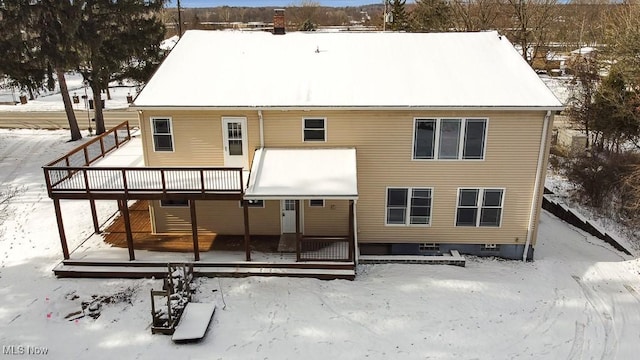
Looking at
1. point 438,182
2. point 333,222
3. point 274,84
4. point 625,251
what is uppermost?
point 274,84

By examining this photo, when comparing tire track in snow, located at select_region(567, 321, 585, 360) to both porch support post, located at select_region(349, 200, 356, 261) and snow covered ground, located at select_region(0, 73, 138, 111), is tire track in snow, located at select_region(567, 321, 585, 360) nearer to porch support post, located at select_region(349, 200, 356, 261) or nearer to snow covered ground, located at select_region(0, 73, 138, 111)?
porch support post, located at select_region(349, 200, 356, 261)

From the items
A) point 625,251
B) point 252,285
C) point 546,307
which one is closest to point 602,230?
point 625,251

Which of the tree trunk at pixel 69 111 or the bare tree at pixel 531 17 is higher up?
the bare tree at pixel 531 17

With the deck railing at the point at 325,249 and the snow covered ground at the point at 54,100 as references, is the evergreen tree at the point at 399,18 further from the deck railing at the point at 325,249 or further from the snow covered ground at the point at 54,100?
the deck railing at the point at 325,249

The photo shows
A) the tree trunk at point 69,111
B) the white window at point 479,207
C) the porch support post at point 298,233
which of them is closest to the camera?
the porch support post at point 298,233

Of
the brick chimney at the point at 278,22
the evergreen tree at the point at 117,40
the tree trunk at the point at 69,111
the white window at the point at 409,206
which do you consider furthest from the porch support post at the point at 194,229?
the tree trunk at the point at 69,111

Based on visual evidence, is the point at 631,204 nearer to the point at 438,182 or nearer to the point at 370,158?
the point at 438,182
